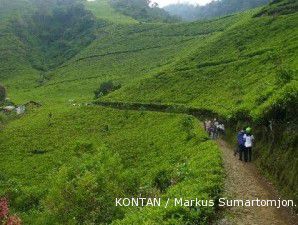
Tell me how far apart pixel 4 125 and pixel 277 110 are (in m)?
70.5

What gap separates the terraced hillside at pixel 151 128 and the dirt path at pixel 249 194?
2.82 ft

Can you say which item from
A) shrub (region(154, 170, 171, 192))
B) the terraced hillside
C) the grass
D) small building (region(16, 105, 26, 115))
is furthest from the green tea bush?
small building (region(16, 105, 26, 115))

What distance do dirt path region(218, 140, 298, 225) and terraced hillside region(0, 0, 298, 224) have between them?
2.82 feet

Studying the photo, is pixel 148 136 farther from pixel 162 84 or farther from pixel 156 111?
pixel 162 84

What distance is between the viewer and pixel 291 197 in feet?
79.8

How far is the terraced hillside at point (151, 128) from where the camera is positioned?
3078cm

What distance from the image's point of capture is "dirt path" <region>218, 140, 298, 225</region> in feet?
73.3

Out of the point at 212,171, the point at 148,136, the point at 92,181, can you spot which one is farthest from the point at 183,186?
the point at 148,136

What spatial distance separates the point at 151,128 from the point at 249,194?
39.8m

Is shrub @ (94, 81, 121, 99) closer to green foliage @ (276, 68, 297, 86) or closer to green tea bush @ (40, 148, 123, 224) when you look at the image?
green tea bush @ (40, 148, 123, 224)

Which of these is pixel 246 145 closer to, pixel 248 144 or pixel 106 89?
pixel 248 144

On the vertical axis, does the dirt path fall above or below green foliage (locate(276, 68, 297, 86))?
below

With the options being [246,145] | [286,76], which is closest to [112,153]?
[286,76]

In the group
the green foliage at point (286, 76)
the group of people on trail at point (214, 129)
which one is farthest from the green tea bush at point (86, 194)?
the green foliage at point (286, 76)
